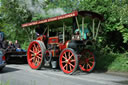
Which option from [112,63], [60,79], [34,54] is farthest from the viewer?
[112,63]

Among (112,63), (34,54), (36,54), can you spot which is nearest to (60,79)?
(36,54)

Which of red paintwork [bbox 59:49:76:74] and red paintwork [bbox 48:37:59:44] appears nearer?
red paintwork [bbox 59:49:76:74]

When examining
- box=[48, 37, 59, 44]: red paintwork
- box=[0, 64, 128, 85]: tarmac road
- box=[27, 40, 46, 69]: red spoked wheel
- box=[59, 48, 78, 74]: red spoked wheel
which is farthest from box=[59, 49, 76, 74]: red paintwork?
box=[27, 40, 46, 69]: red spoked wheel

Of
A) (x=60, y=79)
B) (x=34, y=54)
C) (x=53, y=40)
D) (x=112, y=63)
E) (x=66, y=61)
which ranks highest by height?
(x=53, y=40)

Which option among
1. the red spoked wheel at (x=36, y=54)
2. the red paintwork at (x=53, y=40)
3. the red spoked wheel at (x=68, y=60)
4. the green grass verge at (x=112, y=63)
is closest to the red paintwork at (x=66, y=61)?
the red spoked wheel at (x=68, y=60)

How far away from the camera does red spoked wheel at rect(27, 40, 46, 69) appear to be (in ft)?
24.6

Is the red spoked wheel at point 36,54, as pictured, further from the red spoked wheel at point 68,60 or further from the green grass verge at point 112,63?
the green grass verge at point 112,63

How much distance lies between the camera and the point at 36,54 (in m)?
7.82

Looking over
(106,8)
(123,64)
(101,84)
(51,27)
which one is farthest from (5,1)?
(101,84)

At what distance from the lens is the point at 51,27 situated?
9023mm

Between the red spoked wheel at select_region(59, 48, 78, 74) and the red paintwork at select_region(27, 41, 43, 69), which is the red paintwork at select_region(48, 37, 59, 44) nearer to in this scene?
the red paintwork at select_region(27, 41, 43, 69)

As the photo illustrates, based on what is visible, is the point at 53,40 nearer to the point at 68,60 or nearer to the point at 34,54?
the point at 34,54

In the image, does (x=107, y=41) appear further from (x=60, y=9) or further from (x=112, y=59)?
(x=60, y=9)

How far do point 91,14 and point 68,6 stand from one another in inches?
233
